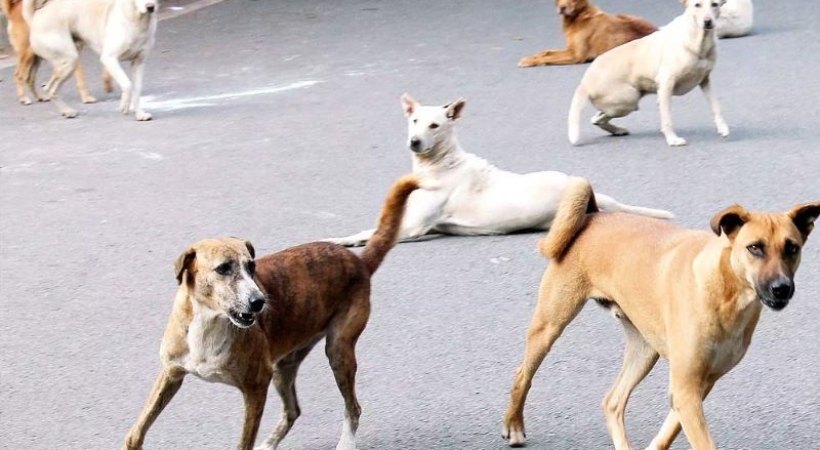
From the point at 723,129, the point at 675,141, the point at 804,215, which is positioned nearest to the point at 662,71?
the point at 675,141

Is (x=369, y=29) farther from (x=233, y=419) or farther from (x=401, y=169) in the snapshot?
(x=233, y=419)

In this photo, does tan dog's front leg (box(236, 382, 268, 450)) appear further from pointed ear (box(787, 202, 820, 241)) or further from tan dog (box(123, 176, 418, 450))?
pointed ear (box(787, 202, 820, 241))

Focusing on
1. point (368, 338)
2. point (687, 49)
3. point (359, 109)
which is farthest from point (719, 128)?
point (368, 338)

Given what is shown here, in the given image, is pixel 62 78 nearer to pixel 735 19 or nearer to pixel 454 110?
pixel 454 110

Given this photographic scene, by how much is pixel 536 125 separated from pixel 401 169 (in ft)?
5.72

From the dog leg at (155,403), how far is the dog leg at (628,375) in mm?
1637

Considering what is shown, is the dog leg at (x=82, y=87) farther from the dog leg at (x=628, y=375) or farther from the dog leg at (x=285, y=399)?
the dog leg at (x=628, y=375)

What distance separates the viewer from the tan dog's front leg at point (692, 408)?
14.7 feet

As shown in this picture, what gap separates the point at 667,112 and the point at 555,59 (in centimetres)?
349

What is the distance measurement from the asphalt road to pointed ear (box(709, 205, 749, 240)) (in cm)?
116

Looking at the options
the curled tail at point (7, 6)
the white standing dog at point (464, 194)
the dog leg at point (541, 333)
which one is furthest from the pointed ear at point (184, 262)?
the curled tail at point (7, 6)

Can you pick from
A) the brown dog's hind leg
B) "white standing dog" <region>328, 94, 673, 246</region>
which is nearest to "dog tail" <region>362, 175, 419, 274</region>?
the brown dog's hind leg

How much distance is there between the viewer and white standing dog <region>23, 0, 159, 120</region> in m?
11.7

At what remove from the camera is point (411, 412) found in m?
5.59
